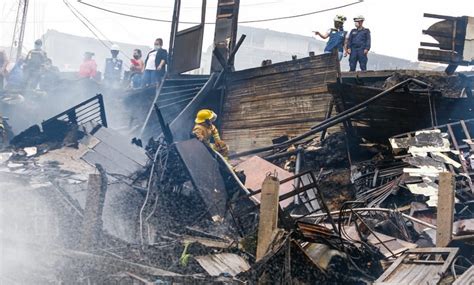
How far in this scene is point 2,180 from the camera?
11.3 meters

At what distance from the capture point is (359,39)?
47.0 ft

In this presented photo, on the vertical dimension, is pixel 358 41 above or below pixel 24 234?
above

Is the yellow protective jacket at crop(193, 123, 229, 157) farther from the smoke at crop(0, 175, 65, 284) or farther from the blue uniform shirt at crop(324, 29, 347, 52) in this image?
the blue uniform shirt at crop(324, 29, 347, 52)

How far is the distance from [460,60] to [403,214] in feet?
16.5

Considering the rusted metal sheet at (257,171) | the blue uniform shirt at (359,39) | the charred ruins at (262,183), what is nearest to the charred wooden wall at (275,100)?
the charred ruins at (262,183)

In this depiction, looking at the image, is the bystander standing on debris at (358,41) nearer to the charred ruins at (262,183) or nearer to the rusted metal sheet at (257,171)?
the charred ruins at (262,183)

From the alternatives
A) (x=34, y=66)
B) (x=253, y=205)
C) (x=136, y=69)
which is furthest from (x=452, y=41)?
(x=34, y=66)

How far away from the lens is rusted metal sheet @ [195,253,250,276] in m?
8.16

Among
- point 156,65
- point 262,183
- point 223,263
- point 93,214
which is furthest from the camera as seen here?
point 156,65

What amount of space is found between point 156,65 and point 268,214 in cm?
1133

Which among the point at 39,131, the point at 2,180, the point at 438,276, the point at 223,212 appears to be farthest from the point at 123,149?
the point at 438,276

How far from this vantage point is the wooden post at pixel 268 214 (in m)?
7.42

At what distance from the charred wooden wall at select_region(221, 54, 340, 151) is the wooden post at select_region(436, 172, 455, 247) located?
17.4 feet

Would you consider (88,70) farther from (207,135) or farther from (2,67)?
(207,135)
